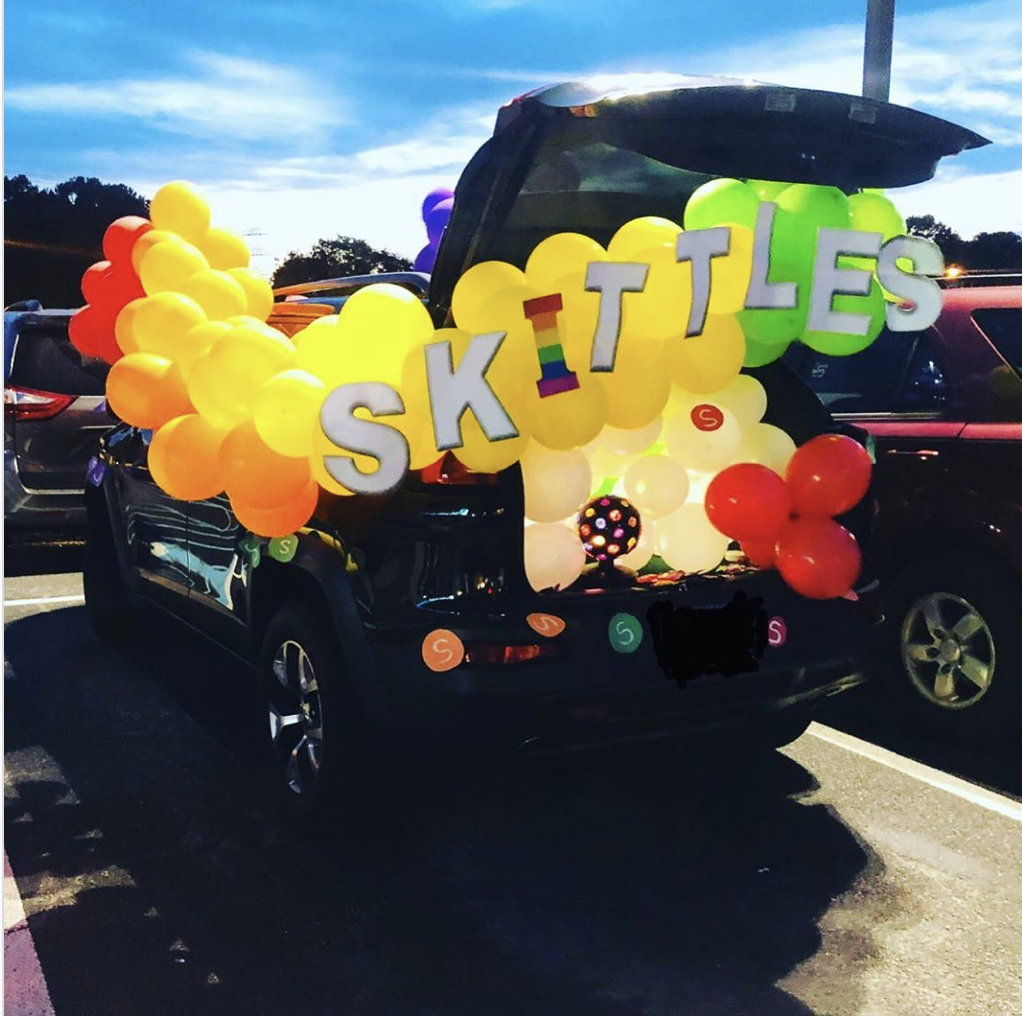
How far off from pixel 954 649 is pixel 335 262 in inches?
166

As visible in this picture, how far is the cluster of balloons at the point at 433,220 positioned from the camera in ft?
16.9

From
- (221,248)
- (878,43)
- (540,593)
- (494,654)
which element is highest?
(878,43)

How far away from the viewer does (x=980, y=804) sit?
3.96 m

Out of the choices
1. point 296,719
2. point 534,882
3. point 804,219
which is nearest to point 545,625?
point 534,882

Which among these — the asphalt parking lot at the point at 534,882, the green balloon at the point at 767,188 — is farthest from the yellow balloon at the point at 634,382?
the asphalt parking lot at the point at 534,882

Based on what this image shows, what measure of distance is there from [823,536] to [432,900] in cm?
154

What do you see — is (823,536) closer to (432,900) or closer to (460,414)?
(460,414)

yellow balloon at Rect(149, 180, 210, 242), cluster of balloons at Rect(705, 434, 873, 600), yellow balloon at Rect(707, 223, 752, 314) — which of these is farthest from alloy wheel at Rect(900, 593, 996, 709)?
yellow balloon at Rect(149, 180, 210, 242)

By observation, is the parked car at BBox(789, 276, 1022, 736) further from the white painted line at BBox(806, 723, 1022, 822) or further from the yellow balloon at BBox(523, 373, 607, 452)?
the yellow balloon at BBox(523, 373, 607, 452)

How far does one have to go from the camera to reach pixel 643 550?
3443 mm

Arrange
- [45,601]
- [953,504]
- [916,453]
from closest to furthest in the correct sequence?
[953,504]
[916,453]
[45,601]

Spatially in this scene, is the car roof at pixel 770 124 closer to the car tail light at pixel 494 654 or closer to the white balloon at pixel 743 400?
the white balloon at pixel 743 400

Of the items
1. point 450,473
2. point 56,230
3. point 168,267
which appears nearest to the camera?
point 450,473

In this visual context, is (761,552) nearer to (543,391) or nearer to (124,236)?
(543,391)
